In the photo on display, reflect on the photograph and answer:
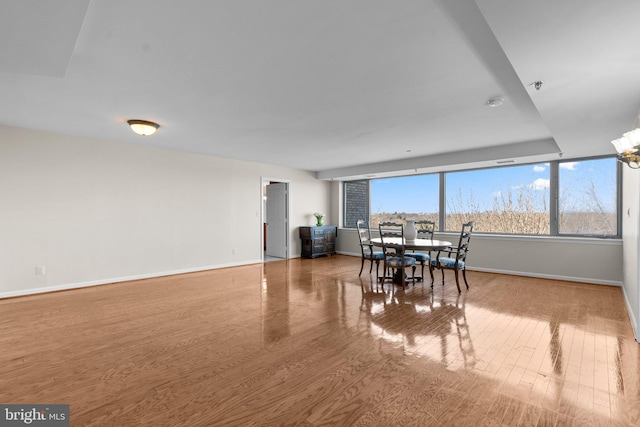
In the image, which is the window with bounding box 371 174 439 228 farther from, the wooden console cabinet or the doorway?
the doorway

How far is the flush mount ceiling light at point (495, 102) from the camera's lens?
10.3 ft

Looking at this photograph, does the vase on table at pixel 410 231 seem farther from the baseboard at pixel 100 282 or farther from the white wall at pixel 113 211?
the baseboard at pixel 100 282

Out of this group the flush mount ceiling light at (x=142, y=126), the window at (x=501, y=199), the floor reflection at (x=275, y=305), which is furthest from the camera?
the window at (x=501, y=199)

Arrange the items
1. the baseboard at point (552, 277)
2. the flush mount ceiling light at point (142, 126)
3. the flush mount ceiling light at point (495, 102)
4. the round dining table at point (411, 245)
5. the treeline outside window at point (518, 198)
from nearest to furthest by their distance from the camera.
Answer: the flush mount ceiling light at point (495, 102), the flush mount ceiling light at point (142, 126), the round dining table at point (411, 245), the baseboard at point (552, 277), the treeline outside window at point (518, 198)

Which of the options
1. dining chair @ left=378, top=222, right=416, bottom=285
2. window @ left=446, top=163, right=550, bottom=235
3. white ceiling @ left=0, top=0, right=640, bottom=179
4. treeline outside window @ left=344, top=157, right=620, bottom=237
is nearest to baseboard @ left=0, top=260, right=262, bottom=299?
white ceiling @ left=0, top=0, right=640, bottom=179

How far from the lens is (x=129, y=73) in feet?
8.54

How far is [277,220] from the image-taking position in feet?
26.8

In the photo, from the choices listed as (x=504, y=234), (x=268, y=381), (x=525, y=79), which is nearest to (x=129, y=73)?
(x=268, y=381)

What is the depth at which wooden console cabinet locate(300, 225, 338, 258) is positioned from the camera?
7.97m

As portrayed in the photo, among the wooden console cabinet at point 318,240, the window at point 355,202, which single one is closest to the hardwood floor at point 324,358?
the wooden console cabinet at point 318,240

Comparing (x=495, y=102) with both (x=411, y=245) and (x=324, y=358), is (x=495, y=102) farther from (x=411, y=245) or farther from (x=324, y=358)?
(x=324, y=358)

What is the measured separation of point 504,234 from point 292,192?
16.6ft

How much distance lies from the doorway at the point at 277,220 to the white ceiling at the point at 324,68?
3.45 m

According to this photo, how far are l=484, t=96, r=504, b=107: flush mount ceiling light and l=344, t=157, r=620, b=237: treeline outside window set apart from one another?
3.41m
